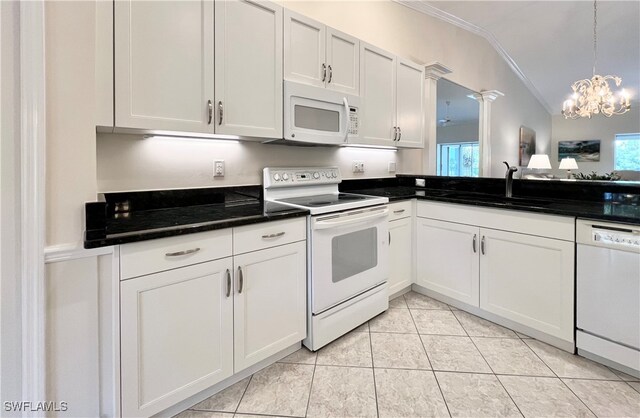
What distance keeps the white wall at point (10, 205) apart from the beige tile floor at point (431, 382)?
2.32 feet

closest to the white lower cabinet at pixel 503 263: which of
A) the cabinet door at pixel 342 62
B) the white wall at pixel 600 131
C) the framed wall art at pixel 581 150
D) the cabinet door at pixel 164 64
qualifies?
the cabinet door at pixel 342 62

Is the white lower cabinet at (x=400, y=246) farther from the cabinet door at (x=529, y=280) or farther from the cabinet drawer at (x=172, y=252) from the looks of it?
the cabinet drawer at (x=172, y=252)

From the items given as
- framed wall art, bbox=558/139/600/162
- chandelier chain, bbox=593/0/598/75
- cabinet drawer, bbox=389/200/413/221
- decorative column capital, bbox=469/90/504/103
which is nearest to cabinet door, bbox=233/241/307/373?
cabinet drawer, bbox=389/200/413/221

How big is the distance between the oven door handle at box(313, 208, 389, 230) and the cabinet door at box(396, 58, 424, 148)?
0.98 metres

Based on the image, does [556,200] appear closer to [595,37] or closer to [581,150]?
[595,37]

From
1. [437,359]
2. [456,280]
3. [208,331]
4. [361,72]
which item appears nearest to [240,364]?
[208,331]

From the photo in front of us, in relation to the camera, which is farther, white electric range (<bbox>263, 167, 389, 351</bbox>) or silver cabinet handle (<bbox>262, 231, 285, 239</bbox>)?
white electric range (<bbox>263, 167, 389, 351</bbox>)

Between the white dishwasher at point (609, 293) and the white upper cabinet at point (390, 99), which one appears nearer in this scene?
the white dishwasher at point (609, 293)

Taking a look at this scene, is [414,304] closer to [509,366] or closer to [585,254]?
[509,366]

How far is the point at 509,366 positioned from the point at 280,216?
1582 millimetres

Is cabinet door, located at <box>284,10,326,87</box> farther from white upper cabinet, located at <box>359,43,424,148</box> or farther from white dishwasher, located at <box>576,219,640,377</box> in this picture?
white dishwasher, located at <box>576,219,640,377</box>

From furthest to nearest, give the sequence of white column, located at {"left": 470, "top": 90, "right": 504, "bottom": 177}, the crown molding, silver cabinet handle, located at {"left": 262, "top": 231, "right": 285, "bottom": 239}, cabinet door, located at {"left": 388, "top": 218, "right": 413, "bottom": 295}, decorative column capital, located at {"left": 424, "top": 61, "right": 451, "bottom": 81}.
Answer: white column, located at {"left": 470, "top": 90, "right": 504, "bottom": 177} < the crown molding < decorative column capital, located at {"left": 424, "top": 61, "right": 451, "bottom": 81} < cabinet door, located at {"left": 388, "top": 218, "right": 413, "bottom": 295} < silver cabinet handle, located at {"left": 262, "top": 231, "right": 285, "bottom": 239}

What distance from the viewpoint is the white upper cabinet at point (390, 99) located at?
2.59 meters

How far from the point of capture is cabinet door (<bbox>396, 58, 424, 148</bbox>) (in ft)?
9.53
